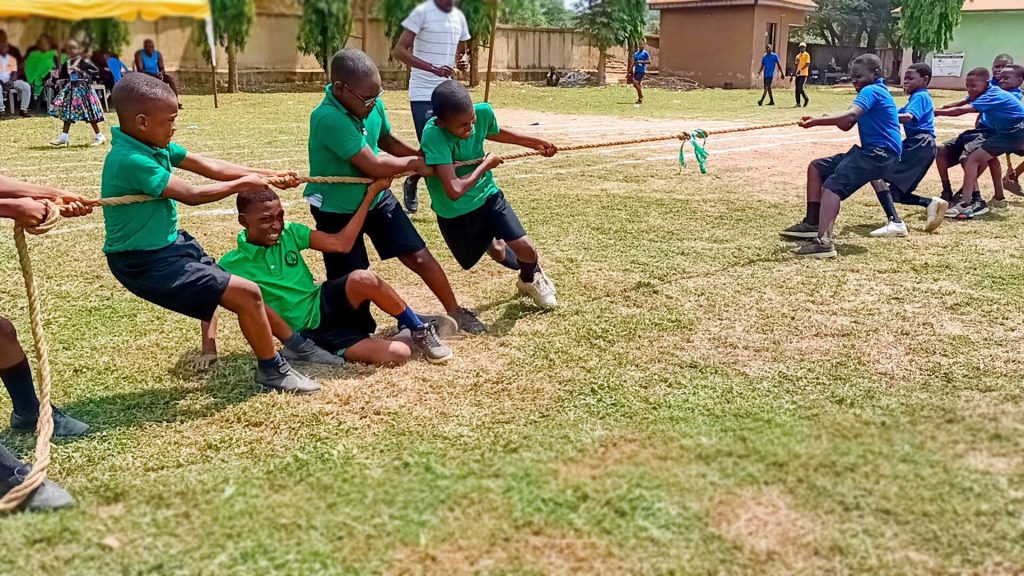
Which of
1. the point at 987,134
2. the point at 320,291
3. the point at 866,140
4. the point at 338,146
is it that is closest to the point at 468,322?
the point at 320,291

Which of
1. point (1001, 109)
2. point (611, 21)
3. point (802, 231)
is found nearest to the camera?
point (802, 231)

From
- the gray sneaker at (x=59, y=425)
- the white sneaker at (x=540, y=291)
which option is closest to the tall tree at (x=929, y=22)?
the white sneaker at (x=540, y=291)

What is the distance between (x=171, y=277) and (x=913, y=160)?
548cm

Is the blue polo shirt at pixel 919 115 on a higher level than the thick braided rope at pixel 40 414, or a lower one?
higher

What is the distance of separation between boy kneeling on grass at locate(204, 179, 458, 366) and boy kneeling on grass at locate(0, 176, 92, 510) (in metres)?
0.75

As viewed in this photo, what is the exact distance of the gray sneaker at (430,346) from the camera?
393 cm

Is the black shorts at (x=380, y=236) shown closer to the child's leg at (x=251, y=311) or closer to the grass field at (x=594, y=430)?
the grass field at (x=594, y=430)

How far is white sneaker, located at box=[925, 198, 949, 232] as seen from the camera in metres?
6.49

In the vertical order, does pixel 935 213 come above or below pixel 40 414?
above

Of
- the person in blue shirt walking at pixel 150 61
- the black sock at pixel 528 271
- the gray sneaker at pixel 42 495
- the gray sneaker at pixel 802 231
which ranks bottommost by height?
the gray sneaker at pixel 42 495

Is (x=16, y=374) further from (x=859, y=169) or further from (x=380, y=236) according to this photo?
(x=859, y=169)

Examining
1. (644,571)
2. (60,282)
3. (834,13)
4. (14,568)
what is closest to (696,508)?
(644,571)

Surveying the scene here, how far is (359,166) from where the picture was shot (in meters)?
3.96

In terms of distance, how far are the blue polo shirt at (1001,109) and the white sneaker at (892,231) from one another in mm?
1860
